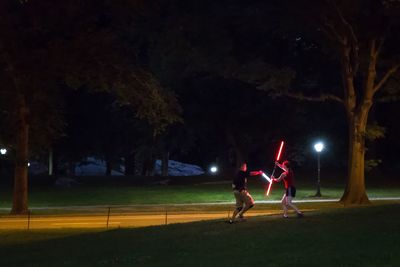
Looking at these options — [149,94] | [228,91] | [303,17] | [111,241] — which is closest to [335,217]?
[111,241]

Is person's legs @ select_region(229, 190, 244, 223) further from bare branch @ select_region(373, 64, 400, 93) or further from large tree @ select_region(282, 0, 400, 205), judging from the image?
bare branch @ select_region(373, 64, 400, 93)

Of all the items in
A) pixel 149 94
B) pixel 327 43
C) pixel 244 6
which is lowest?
pixel 149 94

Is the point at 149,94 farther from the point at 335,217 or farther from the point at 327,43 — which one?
the point at 335,217

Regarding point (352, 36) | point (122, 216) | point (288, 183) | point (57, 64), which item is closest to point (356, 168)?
point (352, 36)

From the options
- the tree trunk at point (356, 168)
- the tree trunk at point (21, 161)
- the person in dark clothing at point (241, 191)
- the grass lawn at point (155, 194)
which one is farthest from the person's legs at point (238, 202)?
the grass lawn at point (155, 194)

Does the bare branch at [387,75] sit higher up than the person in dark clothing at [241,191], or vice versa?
the bare branch at [387,75]

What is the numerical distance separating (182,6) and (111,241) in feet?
69.9

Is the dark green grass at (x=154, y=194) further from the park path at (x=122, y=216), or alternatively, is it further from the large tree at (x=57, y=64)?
the large tree at (x=57, y=64)

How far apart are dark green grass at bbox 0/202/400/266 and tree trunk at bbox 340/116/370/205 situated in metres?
15.8

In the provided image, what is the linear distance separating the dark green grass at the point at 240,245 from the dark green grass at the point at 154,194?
809 inches

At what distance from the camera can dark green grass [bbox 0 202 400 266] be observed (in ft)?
38.5

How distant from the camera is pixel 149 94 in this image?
3067 centimetres

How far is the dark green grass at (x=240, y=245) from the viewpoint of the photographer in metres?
11.7

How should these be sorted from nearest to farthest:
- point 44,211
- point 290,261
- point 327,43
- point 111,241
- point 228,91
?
point 290,261 → point 111,241 → point 44,211 → point 327,43 → point 228,91
